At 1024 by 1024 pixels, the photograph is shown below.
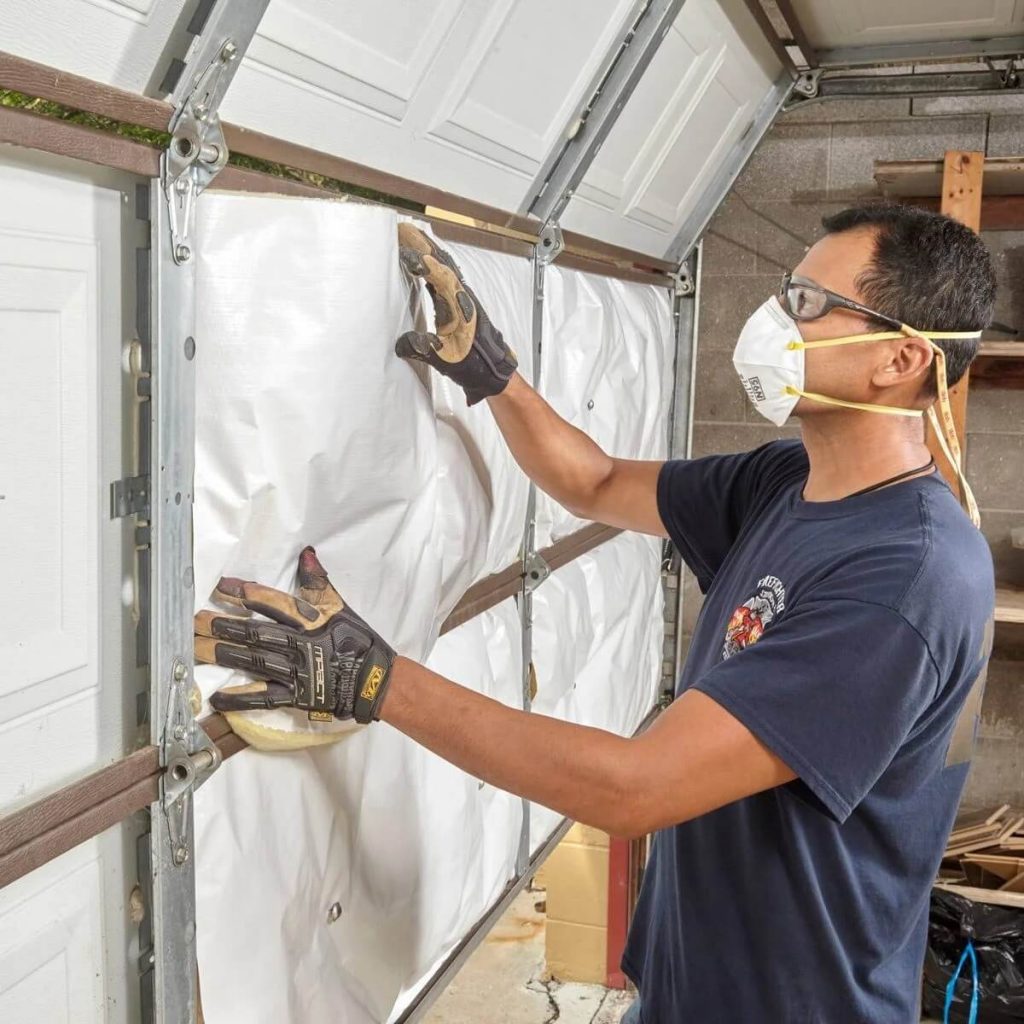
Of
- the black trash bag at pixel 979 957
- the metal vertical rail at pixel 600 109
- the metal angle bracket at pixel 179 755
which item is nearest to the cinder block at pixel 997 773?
the black trash bag at pixel 979 957

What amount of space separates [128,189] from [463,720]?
624 millimetres

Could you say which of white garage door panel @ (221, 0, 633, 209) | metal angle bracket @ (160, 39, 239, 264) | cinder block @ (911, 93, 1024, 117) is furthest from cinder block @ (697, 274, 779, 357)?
metal angle bracket @ (160, 39, 239, 264)

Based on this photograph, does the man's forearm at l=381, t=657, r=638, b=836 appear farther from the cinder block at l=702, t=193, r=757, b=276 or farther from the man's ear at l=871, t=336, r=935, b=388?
the cinder block at l=702, t=193, r=757, b=276

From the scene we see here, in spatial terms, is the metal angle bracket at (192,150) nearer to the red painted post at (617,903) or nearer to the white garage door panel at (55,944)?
the white garage door panel at (55,944)

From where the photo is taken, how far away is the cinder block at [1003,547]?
3.37 m

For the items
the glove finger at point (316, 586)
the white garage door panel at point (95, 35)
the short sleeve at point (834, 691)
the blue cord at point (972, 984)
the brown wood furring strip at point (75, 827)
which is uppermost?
the white garage door panel at point (95, 35)

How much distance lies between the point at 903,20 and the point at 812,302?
1.86 m

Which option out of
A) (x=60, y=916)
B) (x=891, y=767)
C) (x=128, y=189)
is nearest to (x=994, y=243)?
(x=891, y=767)

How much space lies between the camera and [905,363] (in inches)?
59.6

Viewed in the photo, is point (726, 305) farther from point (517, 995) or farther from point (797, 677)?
point (797, 677)

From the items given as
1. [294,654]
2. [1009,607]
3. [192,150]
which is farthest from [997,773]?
[192,150]

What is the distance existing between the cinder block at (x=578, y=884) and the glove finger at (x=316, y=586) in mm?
2589

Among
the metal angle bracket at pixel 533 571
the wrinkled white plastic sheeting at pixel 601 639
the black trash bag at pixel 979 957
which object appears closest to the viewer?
the metal angle bracket at pixel 533 571

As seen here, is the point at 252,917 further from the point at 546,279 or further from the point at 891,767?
the point at 546,279
